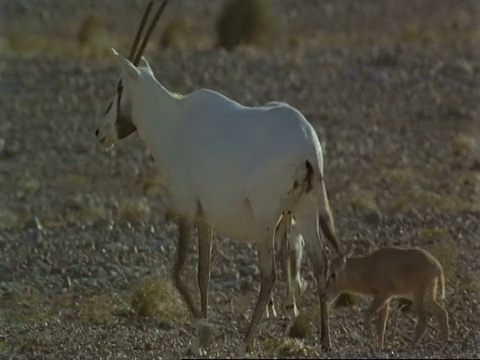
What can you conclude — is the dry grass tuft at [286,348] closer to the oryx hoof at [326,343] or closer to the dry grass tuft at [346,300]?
the oryx hoof at [326,343]

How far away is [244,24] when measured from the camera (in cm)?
3909

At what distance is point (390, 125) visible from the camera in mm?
26750

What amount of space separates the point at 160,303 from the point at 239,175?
10.2 feet

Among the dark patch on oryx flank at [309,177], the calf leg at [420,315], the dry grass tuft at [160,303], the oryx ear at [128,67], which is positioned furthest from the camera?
the dry grass tuft at [160,303]

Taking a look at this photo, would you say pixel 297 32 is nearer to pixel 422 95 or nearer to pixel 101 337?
pixel 422 95

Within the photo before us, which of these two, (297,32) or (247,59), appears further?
(297,32)

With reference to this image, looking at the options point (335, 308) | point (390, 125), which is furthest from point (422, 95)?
point (335, 308)

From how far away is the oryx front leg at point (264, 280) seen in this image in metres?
11.1

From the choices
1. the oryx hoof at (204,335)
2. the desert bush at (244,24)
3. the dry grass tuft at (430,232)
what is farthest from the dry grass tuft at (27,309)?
the desert bush at (244,24)

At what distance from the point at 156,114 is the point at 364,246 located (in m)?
3.81

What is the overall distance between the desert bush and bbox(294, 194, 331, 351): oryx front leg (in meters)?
26.0

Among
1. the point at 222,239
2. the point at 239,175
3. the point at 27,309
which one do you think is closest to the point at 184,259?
the point at 239,175

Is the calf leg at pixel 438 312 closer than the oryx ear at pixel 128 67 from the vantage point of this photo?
Yes

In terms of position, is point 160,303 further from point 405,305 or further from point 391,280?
point 391,280
